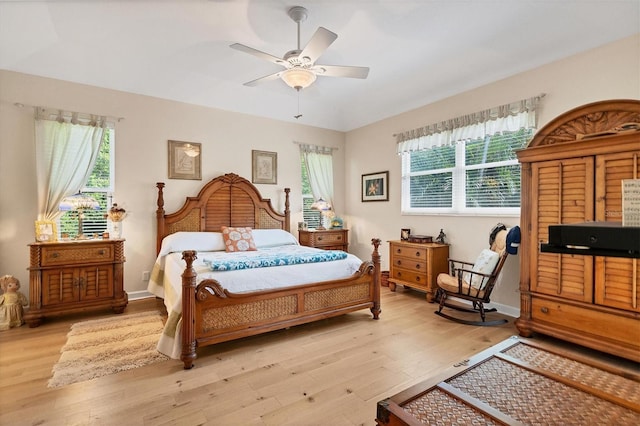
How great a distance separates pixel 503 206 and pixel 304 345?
2.92 metres

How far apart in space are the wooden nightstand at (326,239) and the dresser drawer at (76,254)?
281cm

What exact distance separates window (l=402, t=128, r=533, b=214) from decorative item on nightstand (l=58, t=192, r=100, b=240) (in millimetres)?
4405

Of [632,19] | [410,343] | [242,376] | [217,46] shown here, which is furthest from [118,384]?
[632,19]

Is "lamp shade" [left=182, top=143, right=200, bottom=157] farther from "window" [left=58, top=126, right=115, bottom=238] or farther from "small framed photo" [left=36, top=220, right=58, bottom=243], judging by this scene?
"small framed photo" [left=36, top=220, right=58, bottom=243]

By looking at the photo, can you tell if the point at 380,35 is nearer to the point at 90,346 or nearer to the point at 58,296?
the point at 90,346

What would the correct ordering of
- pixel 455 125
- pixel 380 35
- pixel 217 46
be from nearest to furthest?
pixel 380 35 < pixel 217 46 < pixel 455 125

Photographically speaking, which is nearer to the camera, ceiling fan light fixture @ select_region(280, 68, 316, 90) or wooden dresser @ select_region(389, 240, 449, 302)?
ceiling fan light fixture @ select_region(280, 68, 316, 90)

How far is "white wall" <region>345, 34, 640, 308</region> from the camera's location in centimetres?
300

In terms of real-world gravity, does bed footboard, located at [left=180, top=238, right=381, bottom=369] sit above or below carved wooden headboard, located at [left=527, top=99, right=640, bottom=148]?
below

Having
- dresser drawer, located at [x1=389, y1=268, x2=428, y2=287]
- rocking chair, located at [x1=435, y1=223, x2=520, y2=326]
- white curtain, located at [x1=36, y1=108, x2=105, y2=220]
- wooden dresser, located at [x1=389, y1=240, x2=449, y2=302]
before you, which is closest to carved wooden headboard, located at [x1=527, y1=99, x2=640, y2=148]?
rocking chair, located at [x1=435, y1=223, x2=520, y2=326]

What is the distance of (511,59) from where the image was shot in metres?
3.56

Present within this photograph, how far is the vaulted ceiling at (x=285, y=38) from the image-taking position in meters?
2.89

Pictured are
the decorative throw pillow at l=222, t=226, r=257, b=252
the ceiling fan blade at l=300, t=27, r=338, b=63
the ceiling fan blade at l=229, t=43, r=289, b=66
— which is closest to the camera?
the ceiling fan blade at l=300, t=27, r=338, b=63

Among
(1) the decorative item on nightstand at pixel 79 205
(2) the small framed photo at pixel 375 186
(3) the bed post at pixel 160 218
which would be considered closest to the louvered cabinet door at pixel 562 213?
(2) the small framed photo at pixel 375 186
